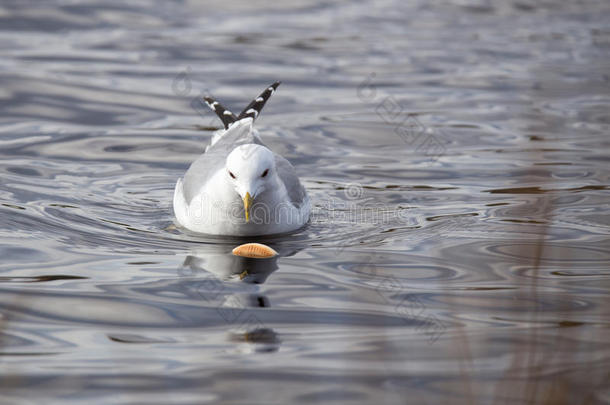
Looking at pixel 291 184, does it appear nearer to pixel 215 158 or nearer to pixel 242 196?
pixel 215 158

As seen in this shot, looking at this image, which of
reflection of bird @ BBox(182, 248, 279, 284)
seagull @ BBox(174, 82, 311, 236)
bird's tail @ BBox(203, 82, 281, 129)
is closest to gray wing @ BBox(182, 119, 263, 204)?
seagull @ BBox(174, 82, 311, 236)

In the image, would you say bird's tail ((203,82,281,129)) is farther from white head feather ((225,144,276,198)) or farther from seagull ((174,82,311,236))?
white head feather ((225,144,276,198))

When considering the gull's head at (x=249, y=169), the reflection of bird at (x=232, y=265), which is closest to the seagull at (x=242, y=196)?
the gull's head at (x=249, y=169)

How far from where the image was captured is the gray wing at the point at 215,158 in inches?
290

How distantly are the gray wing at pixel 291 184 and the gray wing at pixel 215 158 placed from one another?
1.44ft

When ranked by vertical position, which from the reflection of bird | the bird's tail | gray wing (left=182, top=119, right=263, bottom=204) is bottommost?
the reflection of bird

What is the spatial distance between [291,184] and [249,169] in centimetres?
90

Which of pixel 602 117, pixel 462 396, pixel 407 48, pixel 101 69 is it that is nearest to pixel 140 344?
pixel 462 396

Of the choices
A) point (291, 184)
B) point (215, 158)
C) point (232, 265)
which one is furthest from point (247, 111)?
point (232, 265)

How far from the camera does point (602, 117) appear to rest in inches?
460

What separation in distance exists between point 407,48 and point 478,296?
36.4 ft

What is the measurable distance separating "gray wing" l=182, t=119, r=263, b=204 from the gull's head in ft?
1.58

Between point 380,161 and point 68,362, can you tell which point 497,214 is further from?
point 68,362

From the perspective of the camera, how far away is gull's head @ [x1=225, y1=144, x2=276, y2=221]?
6629mm
